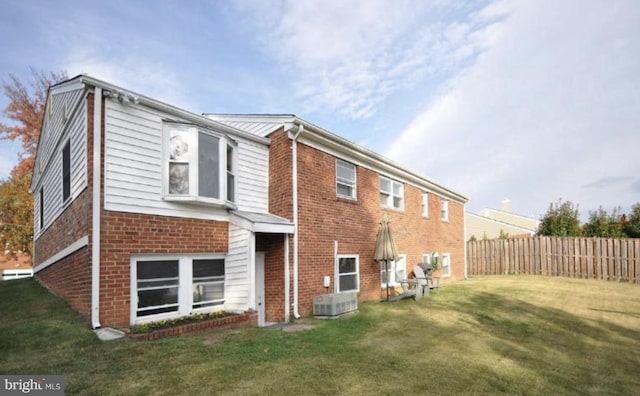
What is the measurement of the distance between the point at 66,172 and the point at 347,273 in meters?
8.30

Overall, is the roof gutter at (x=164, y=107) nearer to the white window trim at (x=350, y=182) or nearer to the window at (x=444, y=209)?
the white window trim at (x=350, y=182)

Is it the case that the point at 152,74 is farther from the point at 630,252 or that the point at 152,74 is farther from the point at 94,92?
the point at 630,252

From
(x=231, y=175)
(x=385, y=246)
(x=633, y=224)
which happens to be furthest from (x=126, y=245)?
(x=633, y=224)

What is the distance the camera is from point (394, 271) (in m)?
14.5

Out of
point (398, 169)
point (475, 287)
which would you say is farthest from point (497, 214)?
point (398, 169)

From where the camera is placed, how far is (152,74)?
50.5ft

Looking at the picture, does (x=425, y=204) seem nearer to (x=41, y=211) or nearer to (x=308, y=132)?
(x=308, y=132)

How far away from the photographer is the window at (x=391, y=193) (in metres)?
14.4

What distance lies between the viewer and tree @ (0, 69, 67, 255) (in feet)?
78.4

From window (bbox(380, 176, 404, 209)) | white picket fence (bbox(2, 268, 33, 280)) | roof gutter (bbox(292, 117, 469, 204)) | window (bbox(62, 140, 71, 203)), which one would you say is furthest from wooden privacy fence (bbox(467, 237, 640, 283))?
white picket fence (bbox(2, 268, 33, 280))

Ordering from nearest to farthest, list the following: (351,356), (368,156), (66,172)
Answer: (351,356), (66,172), (368,156)

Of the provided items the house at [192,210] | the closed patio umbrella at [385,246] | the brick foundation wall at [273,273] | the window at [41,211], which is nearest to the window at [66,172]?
Result: the house at [192,210]

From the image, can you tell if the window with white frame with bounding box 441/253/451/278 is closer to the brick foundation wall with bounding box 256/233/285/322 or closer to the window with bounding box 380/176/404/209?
the window with bounding box 380/176/404/209

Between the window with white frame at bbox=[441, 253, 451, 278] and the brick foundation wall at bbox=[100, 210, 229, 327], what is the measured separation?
14123 mm
